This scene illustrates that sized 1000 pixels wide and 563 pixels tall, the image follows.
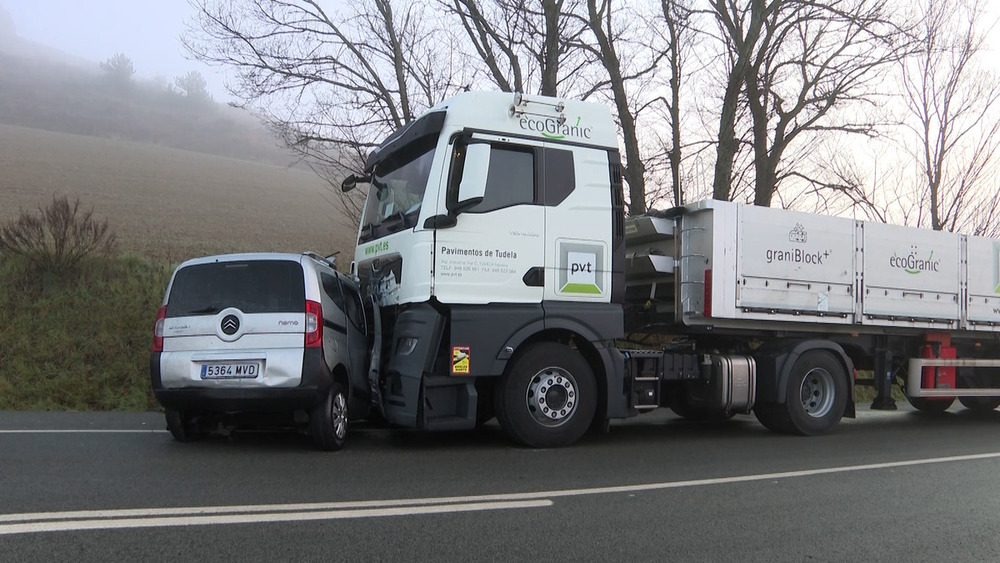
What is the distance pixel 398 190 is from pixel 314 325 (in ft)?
5.87

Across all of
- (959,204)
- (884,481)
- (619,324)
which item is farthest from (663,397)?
(959,204)

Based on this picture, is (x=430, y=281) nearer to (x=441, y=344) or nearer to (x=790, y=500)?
(x=441, y=344)

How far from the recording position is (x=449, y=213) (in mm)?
7145

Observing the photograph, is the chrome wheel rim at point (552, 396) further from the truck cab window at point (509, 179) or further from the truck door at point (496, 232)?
the truck cab window at point (509, 179)

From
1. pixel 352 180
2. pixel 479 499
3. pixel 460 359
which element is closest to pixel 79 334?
pixel 352 180

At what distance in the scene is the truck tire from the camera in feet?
29.6

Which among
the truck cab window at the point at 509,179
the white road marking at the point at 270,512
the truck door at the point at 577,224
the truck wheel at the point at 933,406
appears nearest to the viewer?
the white road marking at the point at 270,512

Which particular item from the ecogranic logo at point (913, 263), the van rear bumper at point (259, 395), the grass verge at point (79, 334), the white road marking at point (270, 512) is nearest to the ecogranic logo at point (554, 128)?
the van rear bumper at point (259, 395)

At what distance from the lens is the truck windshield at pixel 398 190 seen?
749 centimetres

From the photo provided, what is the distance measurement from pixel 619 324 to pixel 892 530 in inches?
135

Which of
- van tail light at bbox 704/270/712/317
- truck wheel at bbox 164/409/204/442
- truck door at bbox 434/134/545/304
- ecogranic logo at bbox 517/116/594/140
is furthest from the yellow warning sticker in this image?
van tail light at bbox 704/270/712/317

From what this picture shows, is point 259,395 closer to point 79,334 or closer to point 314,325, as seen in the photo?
point 314,325

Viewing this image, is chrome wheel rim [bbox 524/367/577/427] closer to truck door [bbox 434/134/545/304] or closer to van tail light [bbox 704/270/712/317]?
truck door [bbox 434/134/545/304]

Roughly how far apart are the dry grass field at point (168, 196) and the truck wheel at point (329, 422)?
37.7ft
